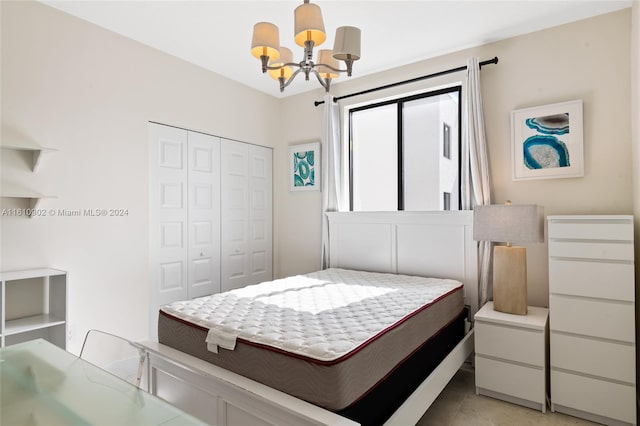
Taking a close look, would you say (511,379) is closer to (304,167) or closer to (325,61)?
(325,61)

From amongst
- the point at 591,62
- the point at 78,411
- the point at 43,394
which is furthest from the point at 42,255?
the point at 591,62

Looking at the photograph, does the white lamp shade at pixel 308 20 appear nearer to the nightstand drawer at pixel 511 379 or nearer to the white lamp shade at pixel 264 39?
the white lamp shade at pixel 264 39

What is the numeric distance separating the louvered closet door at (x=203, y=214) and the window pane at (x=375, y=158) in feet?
5.04

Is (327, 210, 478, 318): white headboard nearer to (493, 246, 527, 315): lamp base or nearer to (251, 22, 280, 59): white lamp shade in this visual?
(493, 246, 527, 315): lamp base

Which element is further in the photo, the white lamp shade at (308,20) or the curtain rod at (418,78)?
the curtain rod at (418,78)

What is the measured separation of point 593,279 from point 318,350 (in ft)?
5.99

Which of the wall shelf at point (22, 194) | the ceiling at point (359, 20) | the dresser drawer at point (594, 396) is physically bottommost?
the dresser drawer at point (594, 396)

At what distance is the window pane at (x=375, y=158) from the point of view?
380 cm

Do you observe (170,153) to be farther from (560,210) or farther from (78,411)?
(560,210)

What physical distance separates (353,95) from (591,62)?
6.75 ft

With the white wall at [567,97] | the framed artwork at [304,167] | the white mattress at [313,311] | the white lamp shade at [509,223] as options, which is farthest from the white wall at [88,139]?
the white lamp shade at [509,223]

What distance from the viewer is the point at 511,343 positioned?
2.37 meters

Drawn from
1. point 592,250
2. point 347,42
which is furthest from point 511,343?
point 347,42

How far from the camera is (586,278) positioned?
7.20 feet
